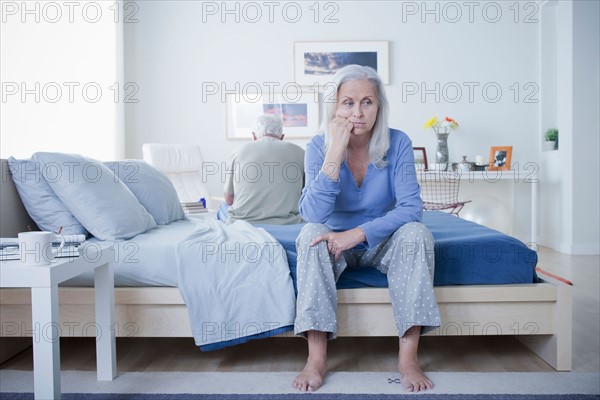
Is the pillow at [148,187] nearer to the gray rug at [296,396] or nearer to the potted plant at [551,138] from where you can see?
the gray rug at [296,396]

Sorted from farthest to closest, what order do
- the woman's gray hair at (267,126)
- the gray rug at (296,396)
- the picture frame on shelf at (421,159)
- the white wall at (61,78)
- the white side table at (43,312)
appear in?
the picture frame on shelf at (421,159)
the white wall at (61,78)
the woman's gray hair at (267,126)
the gray rug at (296,396)
the white side table at (43,312)

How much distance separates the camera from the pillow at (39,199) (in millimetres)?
1891

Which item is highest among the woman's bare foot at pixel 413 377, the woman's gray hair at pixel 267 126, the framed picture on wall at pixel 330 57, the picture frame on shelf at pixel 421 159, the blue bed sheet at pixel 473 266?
the framed picture on wall at pixel 330 57

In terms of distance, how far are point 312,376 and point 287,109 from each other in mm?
3507

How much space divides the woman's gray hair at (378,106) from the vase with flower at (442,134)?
2.95 m

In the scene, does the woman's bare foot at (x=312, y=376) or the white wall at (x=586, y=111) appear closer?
the woman's bare foot at (x=312, y=376)

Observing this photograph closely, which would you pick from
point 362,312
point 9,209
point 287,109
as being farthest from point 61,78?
point 362,312

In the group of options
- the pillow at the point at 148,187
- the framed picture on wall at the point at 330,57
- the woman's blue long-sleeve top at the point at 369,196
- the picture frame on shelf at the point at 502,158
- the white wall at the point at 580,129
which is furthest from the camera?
the framed picture on wall at the point at 330,57

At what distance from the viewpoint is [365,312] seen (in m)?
1.76

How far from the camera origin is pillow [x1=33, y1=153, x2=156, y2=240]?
1876mm

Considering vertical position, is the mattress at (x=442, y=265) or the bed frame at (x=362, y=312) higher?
the mattress at (x=442, y=265)

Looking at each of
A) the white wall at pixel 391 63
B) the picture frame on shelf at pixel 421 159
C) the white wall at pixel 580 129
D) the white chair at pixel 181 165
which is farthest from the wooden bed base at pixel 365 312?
the white wall at pixel 391 63

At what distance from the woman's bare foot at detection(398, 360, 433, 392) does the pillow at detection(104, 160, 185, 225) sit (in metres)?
1.26

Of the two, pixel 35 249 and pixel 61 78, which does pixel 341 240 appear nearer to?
pixel 35 249
